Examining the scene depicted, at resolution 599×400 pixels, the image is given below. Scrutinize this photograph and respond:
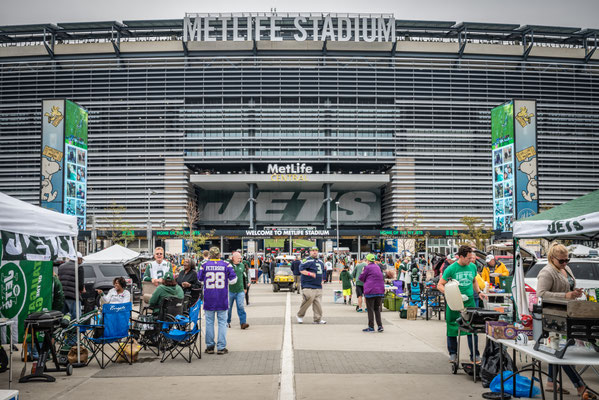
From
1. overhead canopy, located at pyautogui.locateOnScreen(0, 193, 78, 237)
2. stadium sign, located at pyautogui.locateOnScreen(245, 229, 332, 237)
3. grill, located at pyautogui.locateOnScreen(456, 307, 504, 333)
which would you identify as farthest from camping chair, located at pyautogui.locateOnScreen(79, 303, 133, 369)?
stadium sign, located at pyautogui.locateOnScreen(245, 229, 332, 237)

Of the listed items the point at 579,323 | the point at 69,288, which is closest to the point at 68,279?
the point at 69,288

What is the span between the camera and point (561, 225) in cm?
773

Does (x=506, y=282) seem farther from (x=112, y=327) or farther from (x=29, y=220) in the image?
(x=29, y=220)

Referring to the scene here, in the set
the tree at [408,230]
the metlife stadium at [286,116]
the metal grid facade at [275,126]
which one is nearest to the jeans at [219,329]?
the tree at [408,230]

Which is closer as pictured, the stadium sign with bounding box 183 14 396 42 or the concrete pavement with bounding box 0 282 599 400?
the concrete pavement with bounding box 0 282 599 400

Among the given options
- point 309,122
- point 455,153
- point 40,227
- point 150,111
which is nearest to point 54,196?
point 150,111

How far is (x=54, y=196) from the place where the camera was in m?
49.8

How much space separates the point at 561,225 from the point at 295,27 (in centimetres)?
8004

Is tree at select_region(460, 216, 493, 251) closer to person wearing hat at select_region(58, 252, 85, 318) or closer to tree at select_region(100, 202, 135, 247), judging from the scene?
tree at select_region(100, 202, 135, 247)

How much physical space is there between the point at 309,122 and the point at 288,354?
72509 mm

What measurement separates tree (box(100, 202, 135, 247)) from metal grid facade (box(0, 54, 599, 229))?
2.53 meters

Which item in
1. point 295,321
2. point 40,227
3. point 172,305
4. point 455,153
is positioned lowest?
point 295,321

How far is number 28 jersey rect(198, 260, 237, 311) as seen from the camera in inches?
392

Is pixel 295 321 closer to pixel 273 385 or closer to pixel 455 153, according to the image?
pixel 273 385
